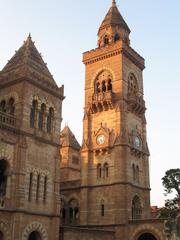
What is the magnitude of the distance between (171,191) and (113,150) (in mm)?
9146

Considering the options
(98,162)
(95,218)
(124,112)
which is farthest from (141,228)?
(124,112)

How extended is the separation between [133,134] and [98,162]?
5958 millimetres

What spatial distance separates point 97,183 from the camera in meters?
50.4

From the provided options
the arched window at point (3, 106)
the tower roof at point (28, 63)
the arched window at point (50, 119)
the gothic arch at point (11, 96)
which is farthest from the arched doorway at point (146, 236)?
the gothic arch at point (11, 96)

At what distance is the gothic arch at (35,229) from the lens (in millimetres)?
33906

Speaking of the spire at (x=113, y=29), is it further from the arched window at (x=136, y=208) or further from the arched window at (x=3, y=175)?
the arched window at (x=3, y=175)

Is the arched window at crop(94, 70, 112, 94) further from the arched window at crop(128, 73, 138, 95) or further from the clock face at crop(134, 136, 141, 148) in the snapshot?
the clock face at crop(134, 136, 141, 148)

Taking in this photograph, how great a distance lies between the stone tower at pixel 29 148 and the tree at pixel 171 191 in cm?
1350

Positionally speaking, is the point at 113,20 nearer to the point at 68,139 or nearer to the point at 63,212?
the point at 68,139

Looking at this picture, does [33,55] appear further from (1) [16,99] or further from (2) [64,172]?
(2) [64,172]

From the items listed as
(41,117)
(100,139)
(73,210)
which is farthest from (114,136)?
(41,117)

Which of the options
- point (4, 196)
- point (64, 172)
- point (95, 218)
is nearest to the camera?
point (4, 196)

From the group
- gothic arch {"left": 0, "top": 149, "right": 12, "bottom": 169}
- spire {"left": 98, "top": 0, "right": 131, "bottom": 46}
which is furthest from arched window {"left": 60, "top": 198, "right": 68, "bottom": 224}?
spire {"left": 98, "top": 0, "right": 131, "bottom": 46}

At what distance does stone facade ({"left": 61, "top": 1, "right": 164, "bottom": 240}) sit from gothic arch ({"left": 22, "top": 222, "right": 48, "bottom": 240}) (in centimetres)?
898
